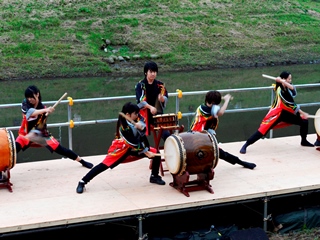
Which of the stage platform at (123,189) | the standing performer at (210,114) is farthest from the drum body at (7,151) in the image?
the standing performer at (210,114)

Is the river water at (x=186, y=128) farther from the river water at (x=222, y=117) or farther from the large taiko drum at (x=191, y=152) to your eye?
→ the large taiko drum at (x=191, y=152)

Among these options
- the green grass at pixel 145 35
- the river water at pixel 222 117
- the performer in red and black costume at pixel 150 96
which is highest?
the performer in red and black costume at pixel 150 96

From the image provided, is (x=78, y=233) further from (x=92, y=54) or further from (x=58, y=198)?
(x=92, y=54)

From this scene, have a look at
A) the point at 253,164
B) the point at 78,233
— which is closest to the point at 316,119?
the point at 253,164

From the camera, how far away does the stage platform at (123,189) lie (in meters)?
6.02

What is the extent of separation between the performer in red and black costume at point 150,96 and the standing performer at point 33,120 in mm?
1115

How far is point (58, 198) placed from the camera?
648cm

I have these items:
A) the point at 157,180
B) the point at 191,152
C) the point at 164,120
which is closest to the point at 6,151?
the point at 157,180

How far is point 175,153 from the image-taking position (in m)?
6.52

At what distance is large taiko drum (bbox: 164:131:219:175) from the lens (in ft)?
21.2

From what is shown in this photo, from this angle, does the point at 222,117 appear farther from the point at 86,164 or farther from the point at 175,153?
the point at 175,153

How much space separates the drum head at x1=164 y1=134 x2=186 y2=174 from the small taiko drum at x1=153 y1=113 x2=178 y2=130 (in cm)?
39

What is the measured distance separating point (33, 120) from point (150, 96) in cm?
144

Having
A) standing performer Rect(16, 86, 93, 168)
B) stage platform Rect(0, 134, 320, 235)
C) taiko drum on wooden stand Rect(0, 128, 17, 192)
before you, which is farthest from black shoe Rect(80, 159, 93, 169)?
taiko drum on wooden stand Rect(0, 128, 17, 192)
